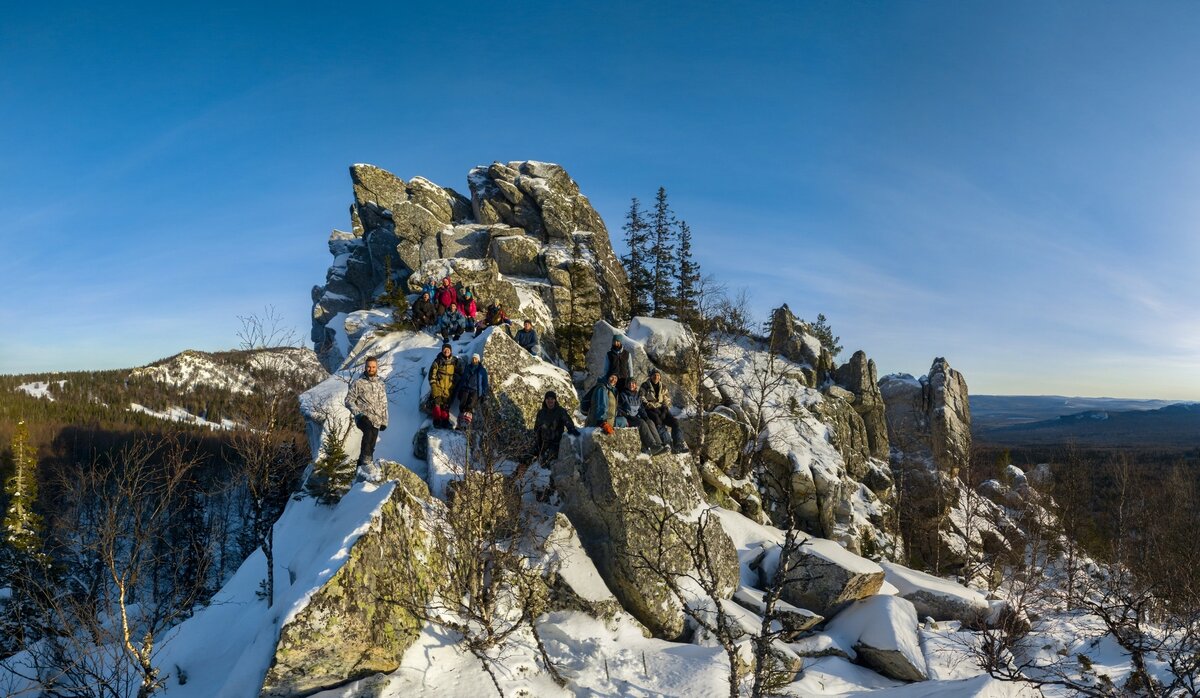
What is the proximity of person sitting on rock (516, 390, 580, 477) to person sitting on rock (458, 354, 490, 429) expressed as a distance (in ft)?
5.59

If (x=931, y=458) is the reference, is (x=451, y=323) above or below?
above

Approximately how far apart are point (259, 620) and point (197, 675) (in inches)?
50.1

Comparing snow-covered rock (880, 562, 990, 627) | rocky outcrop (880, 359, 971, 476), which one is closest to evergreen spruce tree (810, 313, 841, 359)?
rocky outcrop (880, 359, 971, 476)

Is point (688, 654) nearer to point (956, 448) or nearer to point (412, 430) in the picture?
point (412, 430)

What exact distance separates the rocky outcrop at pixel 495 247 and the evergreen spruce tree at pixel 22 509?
48.4ft

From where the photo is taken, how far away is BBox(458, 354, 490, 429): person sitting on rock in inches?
549

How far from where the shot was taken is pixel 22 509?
26672 mm

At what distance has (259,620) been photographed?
10.7 metres

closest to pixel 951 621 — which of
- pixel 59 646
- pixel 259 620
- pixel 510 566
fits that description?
pixel 510 566

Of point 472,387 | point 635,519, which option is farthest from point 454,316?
point 635,519

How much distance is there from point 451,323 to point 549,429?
25.9 ft

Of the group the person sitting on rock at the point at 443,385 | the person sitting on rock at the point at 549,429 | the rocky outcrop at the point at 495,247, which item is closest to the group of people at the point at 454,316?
the rocky outcrop at the point at 495,247

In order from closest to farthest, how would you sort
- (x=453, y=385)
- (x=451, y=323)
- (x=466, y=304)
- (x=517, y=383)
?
(x=453, y=385) < (x=517, y=383) < (x=451, y=323) < (x=466, y=304)

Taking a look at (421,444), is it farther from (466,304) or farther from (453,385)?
(466,304)
